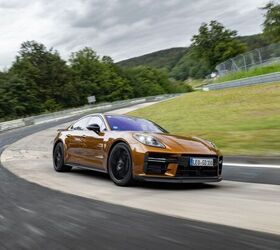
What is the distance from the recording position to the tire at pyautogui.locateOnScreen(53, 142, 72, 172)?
10.1 metres

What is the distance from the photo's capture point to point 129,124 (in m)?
8.63

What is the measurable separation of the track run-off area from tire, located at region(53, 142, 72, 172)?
1345mm

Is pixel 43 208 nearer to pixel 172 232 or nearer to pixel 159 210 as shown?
pixel 159 210

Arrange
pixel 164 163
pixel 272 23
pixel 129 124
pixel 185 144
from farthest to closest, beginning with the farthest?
1. pixel 272 23
2. pixel 129 124
3. pixel 185 144
4. pixel 164 163

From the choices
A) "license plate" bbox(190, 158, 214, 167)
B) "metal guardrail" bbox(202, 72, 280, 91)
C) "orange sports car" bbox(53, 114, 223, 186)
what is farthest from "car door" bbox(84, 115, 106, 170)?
"metal guardrail" bbox(202, 72, 280, 91)

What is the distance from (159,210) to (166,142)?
2.01 meters

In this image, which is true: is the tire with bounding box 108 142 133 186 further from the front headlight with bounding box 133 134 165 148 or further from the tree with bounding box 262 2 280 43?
the tree with bounding box 262 2 280 43

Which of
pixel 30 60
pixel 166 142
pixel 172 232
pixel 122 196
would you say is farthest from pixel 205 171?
pixel 30 60

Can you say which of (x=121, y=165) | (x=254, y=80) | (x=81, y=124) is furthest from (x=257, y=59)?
(x=121, y=165)

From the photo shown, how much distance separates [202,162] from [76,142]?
9.61 ft

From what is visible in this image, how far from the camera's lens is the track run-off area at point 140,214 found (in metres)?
4.19

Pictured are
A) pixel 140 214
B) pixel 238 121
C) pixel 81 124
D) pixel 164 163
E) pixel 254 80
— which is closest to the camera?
pixel 140 214

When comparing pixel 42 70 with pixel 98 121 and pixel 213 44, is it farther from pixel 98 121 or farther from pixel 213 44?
pixel 98 121

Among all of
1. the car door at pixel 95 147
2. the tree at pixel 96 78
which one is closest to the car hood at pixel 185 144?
the car door at pixel 95 147
